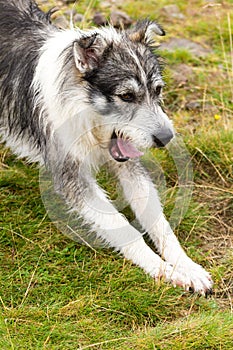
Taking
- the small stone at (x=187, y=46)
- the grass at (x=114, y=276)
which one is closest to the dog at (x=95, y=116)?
the grass at (x=114, y=276)

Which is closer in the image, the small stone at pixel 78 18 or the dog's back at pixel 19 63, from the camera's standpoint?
the dog's back at pixel 19 63

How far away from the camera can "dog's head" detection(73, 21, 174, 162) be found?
13.3ft

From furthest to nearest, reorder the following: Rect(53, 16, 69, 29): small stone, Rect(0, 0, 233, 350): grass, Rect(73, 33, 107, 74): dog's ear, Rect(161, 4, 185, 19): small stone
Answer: Rect(161, 4, 185, 19): small stone → Rect(53, 16, 69, 29): small stone → Rect(73, 33, 107, 74): dog's ear → Rect(0, 0, 233, 350): grass

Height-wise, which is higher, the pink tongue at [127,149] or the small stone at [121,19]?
the pink tongue at [127,149]

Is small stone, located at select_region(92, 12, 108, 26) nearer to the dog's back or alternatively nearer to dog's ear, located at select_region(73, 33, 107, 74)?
the dog's back

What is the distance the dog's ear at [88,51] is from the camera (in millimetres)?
4051

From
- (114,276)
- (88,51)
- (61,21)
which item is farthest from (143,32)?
(61,21)

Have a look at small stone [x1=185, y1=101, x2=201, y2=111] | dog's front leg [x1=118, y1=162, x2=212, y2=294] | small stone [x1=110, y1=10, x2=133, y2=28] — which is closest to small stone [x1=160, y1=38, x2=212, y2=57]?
small stone [x1=110, y1=10, x2=133, y2=28]

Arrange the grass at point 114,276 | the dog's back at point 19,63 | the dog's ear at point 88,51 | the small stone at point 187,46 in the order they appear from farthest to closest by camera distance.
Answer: the small stone at point 187,46, the dog's back at point 19,63, the dog's ear at point 88,51, the grass at point 114,276

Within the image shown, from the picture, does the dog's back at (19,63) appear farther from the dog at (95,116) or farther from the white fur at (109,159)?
the white fur at (109,159)

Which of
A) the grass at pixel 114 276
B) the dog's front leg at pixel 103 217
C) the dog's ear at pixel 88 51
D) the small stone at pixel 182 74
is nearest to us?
the grass at pixel 114 276

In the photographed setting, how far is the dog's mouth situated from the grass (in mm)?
502

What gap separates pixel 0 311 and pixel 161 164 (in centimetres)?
189

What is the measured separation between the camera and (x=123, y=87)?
403cm
